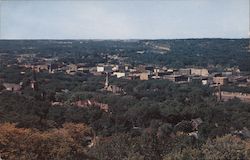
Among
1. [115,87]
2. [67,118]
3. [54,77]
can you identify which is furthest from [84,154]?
[54,77]

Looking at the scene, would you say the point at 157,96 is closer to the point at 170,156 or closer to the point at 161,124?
the point at 161,124

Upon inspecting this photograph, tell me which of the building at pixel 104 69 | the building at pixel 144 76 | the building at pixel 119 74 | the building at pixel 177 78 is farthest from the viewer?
the building at pixel 104 69

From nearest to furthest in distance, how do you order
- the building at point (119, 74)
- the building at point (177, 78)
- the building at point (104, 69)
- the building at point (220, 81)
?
the building at point (220, 81)
the building at point (177, 78)
the building at point (119, 74)
the building at point (104, 69)

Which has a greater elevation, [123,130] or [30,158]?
[30,158]

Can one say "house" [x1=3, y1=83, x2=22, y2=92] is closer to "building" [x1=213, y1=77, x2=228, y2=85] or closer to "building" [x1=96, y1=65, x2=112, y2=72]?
"building" [x1=213, y1=77, x2=228, y2=85]

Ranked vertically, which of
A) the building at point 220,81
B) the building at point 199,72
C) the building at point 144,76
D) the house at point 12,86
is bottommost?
the building at point 199,72

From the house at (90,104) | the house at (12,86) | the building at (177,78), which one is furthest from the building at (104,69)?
the house at (90,104)

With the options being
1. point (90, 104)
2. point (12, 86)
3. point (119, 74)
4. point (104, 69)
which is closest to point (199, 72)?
point (119, 74)

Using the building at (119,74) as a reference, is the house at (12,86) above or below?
above

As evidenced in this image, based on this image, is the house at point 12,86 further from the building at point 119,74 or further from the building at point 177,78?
the building at point 177,78

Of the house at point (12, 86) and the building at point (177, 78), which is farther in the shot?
the building at point (177, 78)

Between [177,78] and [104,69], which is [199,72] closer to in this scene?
[177,78]
